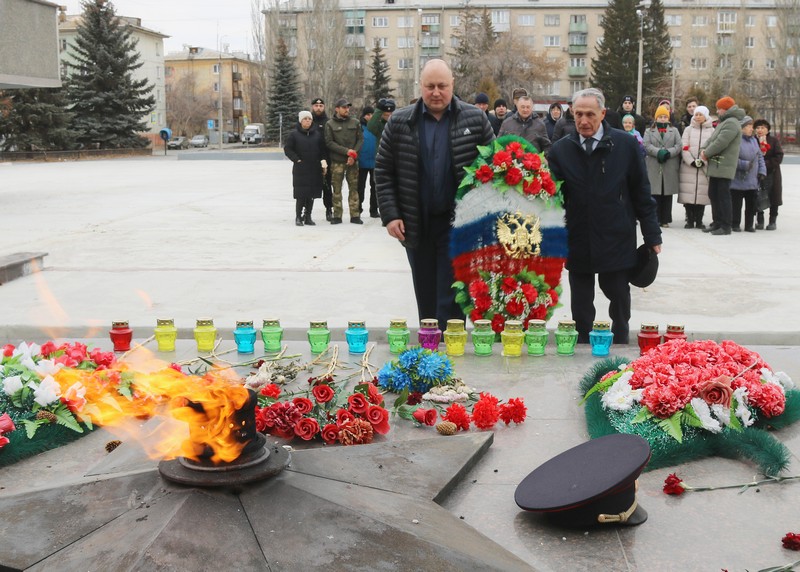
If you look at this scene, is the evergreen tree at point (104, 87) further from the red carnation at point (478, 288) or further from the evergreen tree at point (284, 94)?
the red carnation at point (478, 288)

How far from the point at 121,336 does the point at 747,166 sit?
10.7m

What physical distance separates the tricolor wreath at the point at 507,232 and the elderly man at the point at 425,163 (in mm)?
112

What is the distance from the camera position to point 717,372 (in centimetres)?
445

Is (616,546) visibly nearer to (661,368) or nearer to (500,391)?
(661,368)

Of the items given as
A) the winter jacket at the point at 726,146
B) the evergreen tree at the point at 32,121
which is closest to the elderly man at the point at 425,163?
the winter jacket at the point at 726,146

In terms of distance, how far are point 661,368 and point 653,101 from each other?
70.8 meters

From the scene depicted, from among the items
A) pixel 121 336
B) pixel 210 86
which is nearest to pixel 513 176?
pixel 121 336

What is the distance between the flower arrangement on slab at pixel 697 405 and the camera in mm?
4156

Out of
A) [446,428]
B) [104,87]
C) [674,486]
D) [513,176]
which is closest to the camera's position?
[674,486]

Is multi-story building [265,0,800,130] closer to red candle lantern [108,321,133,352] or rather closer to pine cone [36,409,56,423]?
red candle lantern [108,321,133,352]

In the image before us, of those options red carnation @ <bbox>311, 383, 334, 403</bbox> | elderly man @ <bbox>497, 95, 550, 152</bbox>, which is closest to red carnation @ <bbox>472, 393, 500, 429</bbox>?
red carnation @ <bbox>311, 383, 334, 403</bbox>

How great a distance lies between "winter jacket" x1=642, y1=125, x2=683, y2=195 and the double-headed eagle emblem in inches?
355

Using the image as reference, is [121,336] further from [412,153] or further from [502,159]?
[502,159]

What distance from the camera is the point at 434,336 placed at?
5.91 m
